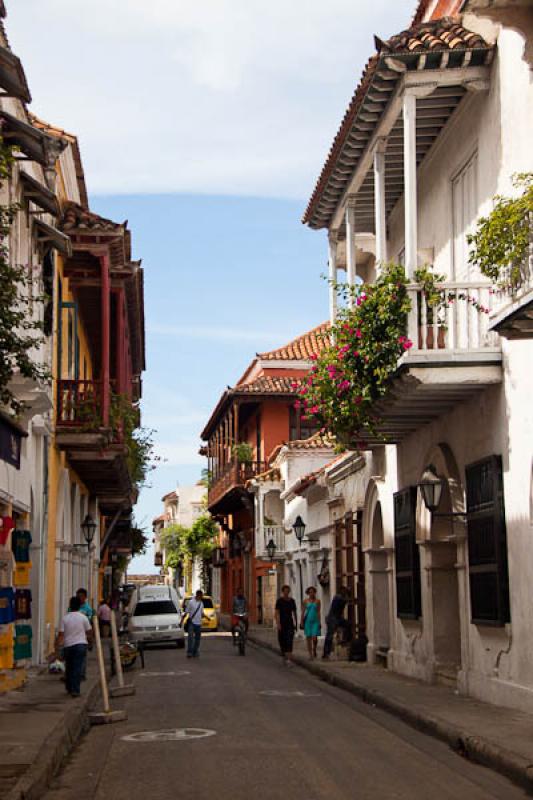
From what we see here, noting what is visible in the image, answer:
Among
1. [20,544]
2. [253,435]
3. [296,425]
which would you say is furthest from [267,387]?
[20,544]

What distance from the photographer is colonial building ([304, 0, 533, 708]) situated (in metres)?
14.2

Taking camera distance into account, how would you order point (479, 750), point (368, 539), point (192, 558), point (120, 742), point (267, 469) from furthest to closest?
1. point (192, 558)
2. point (267, 469)
3. point (368, 539)
4. point (120, 742)
5. point (479, 750)

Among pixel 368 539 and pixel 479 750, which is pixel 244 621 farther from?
pixel 479 750

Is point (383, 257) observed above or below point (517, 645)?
above

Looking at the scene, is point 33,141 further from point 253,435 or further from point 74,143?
point 253,435

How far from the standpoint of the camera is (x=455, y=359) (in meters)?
14.8

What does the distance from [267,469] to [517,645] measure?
3530 centimetres

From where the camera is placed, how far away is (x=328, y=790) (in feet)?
31.0

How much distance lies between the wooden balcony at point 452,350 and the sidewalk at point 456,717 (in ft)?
12.7

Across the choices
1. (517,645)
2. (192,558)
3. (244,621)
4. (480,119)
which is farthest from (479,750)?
(192,558)

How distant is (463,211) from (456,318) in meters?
2.58

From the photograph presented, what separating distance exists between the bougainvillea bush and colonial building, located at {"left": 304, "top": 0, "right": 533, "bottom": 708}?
0.23 metres

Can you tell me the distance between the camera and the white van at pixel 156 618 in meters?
35.2

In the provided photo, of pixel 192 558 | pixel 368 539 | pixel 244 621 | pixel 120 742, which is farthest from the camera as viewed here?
pixel 192 558
